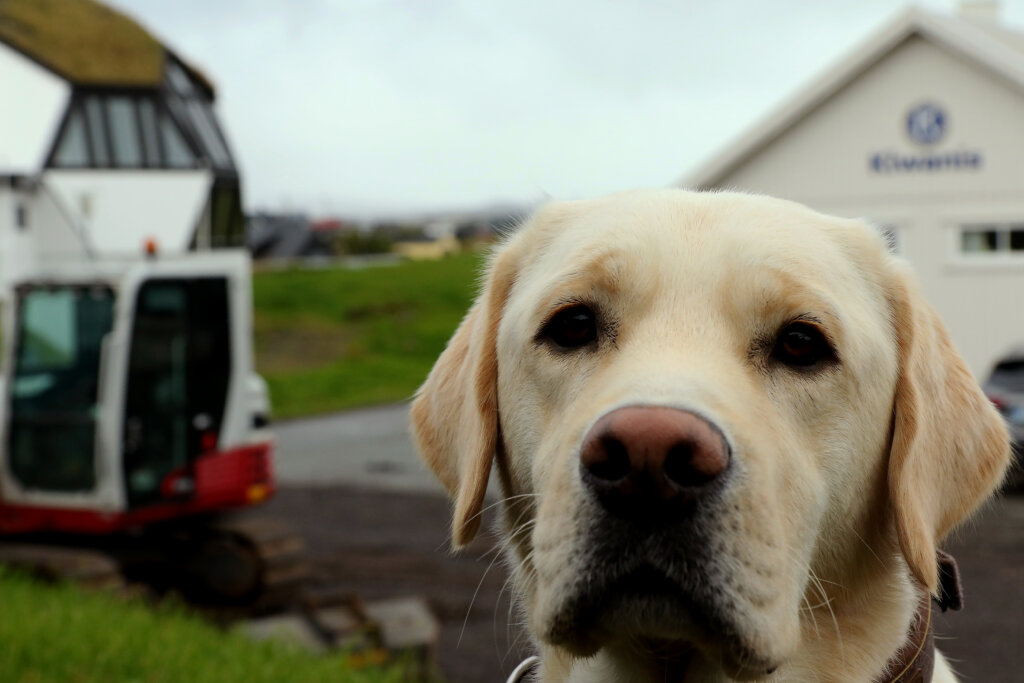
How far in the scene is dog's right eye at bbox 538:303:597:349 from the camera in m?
2.76

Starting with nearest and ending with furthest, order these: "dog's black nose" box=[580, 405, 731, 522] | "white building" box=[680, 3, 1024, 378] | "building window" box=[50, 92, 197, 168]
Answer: "dog's black nose" box=[580, 405, 731, 522]
"building window" box=[50, 92, 197, 168]
"white building" box=[680, 3, 1024, 378]

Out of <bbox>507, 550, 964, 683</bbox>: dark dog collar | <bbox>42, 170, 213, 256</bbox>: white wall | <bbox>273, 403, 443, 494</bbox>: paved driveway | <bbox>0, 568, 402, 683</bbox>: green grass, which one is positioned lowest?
<bbox>273, 403, 443, 494</bbox>: paved driveway

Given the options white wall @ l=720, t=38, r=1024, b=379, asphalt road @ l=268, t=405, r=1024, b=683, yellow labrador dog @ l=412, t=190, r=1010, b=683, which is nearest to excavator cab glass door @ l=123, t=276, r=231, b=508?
asphalt road @ l=268, t=405, r=1024, b=683

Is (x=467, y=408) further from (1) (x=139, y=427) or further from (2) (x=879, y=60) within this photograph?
(2) (x=879, y=60)

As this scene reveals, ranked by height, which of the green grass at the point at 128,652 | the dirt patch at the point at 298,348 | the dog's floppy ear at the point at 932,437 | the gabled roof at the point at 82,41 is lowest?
the dirt patch at the point at 298,348

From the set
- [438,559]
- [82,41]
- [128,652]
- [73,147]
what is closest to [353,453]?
[438,559]

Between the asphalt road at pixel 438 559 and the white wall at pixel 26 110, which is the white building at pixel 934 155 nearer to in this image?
the asphalt road at pixel 438 559

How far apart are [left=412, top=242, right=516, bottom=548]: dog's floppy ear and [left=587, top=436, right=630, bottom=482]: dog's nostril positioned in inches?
29.9

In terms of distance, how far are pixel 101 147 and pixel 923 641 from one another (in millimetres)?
15754

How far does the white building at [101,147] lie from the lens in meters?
14.5

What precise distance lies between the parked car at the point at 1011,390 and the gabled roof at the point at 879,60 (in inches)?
353

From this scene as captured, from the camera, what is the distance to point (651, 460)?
7.08ft

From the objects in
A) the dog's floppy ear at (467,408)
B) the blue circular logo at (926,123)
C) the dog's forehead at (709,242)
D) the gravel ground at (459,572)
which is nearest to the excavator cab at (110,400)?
the gravel ground at (459,572)

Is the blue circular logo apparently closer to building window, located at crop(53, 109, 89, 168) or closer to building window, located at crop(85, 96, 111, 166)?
building window, located at crop(85, 96, 111, 166)
